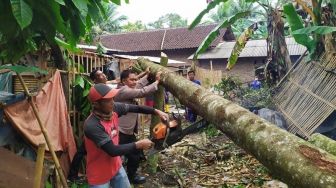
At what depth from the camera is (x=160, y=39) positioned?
24.2 metres

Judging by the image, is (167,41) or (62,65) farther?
(167,41)

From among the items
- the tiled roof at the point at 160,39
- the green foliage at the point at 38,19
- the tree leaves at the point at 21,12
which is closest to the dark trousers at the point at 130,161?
the green foliage at the point at 38,19

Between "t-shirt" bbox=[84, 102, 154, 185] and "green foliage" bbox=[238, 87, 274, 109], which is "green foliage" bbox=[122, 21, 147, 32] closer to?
"green foliage" bbox=[238, 87, 274, 109]

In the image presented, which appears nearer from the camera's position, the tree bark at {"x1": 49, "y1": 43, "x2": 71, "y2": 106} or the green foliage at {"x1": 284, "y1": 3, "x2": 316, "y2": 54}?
the tree bark at {"x1": 49, "y1": 43, "x2": 71, "y2": 106}

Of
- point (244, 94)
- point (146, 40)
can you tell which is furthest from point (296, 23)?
point (146, 40)

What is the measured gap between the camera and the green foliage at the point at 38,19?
192 centimetres

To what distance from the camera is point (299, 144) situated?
220cm

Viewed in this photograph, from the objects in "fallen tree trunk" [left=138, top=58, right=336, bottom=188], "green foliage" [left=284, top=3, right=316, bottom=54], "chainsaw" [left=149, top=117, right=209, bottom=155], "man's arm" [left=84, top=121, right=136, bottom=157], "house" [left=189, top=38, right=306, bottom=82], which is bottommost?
"house" [left=189, top=38, right=306, bottom=82]

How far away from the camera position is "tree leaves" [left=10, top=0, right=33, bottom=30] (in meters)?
1.89

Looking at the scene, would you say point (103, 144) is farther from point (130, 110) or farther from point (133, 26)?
point (133, 26)

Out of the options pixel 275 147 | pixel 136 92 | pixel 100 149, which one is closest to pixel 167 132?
pixel 100 149

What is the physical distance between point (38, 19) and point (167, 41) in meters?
21.7

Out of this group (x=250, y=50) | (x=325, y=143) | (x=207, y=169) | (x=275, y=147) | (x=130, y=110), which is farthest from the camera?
(x=250, y=50)

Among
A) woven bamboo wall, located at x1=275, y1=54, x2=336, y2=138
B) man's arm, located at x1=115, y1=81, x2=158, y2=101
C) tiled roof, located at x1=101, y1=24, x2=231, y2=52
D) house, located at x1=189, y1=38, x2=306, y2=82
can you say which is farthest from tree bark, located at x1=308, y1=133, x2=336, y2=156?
tiled roof, located at x1=101, y1=24, x2=231, y2=52
